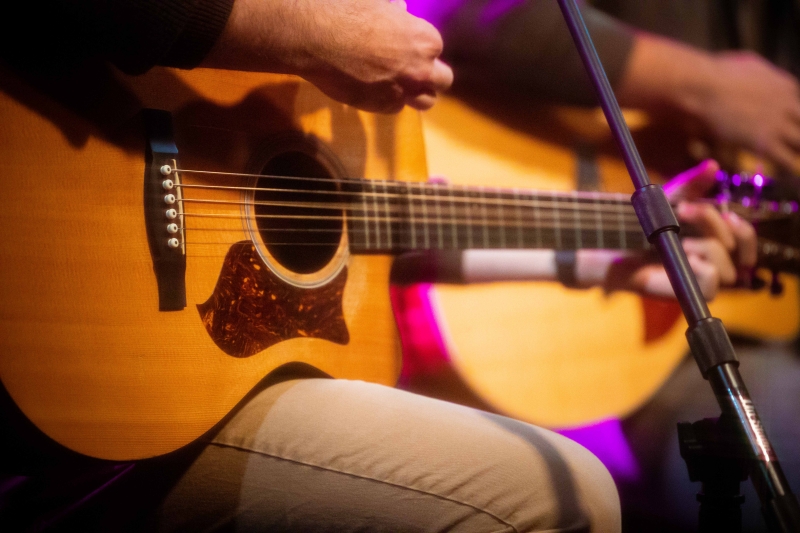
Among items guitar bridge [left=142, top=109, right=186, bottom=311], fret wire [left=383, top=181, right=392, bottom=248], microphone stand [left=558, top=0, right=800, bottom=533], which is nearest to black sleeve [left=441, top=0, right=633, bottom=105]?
fret wire [left=383, top=181, right=392, bottom=248]

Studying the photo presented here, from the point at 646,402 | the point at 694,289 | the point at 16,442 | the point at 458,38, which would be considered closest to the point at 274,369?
the point at 16,442

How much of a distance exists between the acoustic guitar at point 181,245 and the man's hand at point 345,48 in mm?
67

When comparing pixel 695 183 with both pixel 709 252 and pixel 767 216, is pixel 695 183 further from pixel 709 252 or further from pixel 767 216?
pixel 767 216

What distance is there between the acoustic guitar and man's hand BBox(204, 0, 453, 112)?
0.07 meters

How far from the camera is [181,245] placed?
1.99ft

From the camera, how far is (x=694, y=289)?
1.69ft

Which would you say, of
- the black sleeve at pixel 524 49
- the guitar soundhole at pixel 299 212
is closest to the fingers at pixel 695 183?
the black sleeve at pixel 524 49

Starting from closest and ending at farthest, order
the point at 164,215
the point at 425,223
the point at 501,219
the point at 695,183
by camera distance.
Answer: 1. the point at 164,215
2. the point at 425,223
3. the point at 501,219
4. the point at 695,183

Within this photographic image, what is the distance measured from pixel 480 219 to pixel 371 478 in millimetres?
435

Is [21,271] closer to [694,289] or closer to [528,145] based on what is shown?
[694,289]

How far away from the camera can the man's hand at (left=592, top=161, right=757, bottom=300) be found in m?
1.17

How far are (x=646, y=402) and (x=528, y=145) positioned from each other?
23.0 inches

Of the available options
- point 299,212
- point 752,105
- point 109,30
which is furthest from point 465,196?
point 752,105

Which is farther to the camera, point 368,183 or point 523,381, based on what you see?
point 523,381
